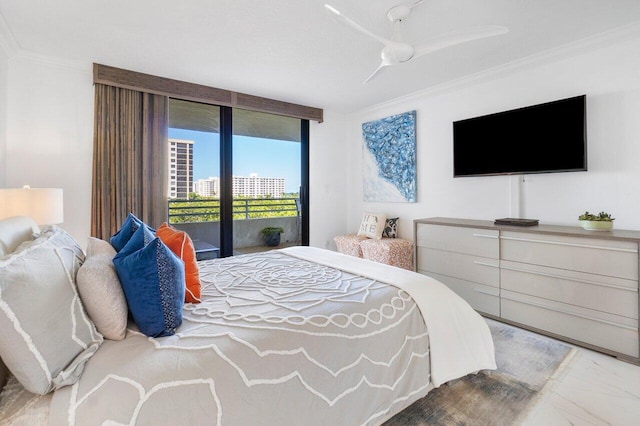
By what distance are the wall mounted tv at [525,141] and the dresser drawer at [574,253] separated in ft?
2.29

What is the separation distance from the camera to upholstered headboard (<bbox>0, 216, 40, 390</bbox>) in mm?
995

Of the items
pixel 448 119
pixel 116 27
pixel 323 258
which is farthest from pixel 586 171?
pixel 116 27

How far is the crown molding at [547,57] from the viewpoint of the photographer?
8.35ft

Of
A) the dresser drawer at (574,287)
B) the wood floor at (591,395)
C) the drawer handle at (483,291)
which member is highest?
the dresser drawer at (574,287)

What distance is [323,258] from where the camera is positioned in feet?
8.07

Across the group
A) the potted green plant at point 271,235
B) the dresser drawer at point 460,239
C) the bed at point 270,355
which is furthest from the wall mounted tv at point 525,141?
the potted green plant at point 271,235

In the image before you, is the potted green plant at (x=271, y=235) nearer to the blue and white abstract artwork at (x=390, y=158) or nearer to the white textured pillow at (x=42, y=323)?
the blue and white abstract artwork at (x=390, y=158)

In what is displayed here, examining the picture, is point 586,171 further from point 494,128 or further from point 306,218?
point 306,218

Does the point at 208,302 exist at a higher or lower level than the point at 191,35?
lower

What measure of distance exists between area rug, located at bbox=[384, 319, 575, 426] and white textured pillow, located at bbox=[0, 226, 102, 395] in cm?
143

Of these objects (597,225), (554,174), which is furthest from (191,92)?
(597,225)

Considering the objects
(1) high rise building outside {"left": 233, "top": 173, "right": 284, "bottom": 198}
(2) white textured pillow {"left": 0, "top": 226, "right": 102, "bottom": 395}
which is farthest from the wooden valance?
(2) white textured pillow {"left": 0, "top": 226, "right": 102, "bottom": 395}

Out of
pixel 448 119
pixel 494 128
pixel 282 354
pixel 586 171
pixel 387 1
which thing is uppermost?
pixel 387 1

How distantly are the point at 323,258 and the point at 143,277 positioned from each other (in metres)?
1.46
